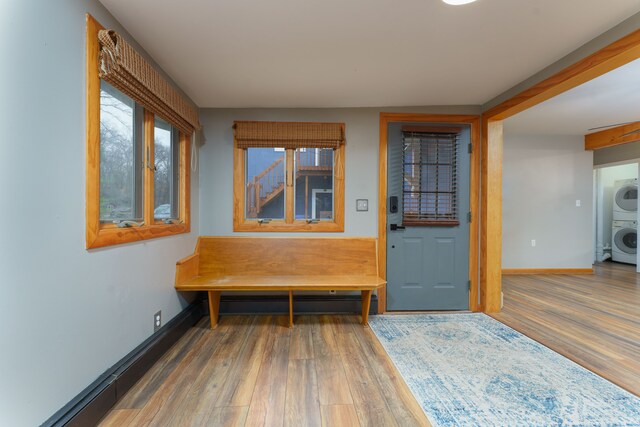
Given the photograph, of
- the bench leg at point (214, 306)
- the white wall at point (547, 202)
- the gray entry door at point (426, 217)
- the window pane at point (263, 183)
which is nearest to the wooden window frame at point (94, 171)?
the bench leg at point (214, 306)

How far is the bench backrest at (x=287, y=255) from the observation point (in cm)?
288

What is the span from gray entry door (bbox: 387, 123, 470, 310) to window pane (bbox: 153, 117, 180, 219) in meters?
2.13

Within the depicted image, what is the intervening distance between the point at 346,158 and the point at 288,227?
98cm

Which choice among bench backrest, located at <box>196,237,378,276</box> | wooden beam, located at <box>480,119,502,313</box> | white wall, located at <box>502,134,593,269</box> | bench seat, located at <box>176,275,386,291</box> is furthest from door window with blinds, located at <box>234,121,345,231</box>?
white wall, located at <box>502,134,593,269</box>

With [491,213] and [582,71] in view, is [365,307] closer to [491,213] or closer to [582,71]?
[491,213]

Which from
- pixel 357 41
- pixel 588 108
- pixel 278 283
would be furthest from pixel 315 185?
pixel 588 108

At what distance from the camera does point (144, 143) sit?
2012 millimetres

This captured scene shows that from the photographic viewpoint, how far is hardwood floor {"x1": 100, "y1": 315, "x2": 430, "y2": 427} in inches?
58.5

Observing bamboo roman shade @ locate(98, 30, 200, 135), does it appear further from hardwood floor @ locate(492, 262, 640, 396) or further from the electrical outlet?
hardwood floor @ locate(492, 262, 640, 396)

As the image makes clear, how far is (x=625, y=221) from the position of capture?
18.6 feet

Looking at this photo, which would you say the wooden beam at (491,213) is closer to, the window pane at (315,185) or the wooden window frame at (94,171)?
the window pane at (315,185)

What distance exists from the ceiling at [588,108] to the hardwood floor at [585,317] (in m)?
2.34

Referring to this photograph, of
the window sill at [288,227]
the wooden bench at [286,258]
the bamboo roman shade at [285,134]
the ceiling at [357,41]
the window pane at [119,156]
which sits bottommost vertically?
the wooden bench at [286,258]

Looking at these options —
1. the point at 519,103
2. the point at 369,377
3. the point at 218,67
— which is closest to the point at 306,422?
the point at 369,377
